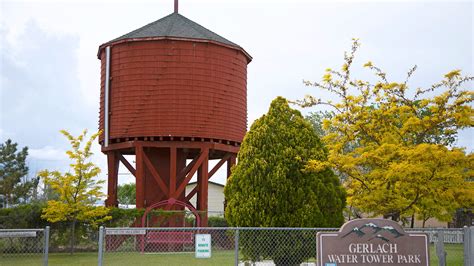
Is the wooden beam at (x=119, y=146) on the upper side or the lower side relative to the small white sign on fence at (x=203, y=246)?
upper

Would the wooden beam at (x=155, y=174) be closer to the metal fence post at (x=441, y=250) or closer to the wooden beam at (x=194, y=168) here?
the wooden beam at (x=194, y=168)

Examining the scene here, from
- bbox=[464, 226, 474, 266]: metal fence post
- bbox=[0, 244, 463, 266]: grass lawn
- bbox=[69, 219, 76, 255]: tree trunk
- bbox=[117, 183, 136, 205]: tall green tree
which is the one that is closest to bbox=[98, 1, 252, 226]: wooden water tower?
bbox=[69, 219, 76, 255]: tree trunk

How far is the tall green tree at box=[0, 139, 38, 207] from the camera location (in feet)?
132

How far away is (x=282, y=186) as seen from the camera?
40.7ft

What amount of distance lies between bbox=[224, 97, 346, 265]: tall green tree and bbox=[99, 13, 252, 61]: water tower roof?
44.2 feet

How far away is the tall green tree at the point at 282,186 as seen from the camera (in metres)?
12.3

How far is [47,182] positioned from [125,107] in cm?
470

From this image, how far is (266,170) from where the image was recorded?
41.4 ft

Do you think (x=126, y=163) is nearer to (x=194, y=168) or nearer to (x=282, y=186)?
(x=194, y=168)

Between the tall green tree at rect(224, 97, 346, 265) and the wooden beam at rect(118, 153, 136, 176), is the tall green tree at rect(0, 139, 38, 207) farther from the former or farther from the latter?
the tall green tree at rect(224, 97, 346, 265)

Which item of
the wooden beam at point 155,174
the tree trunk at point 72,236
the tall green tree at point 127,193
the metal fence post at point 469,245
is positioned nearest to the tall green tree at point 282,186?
the metal fence post at point 469,245

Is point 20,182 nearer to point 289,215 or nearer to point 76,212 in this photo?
point 76,212

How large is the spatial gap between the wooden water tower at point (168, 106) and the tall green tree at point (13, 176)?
15.8 meters

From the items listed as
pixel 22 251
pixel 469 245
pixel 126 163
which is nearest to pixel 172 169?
pixel 126 163
